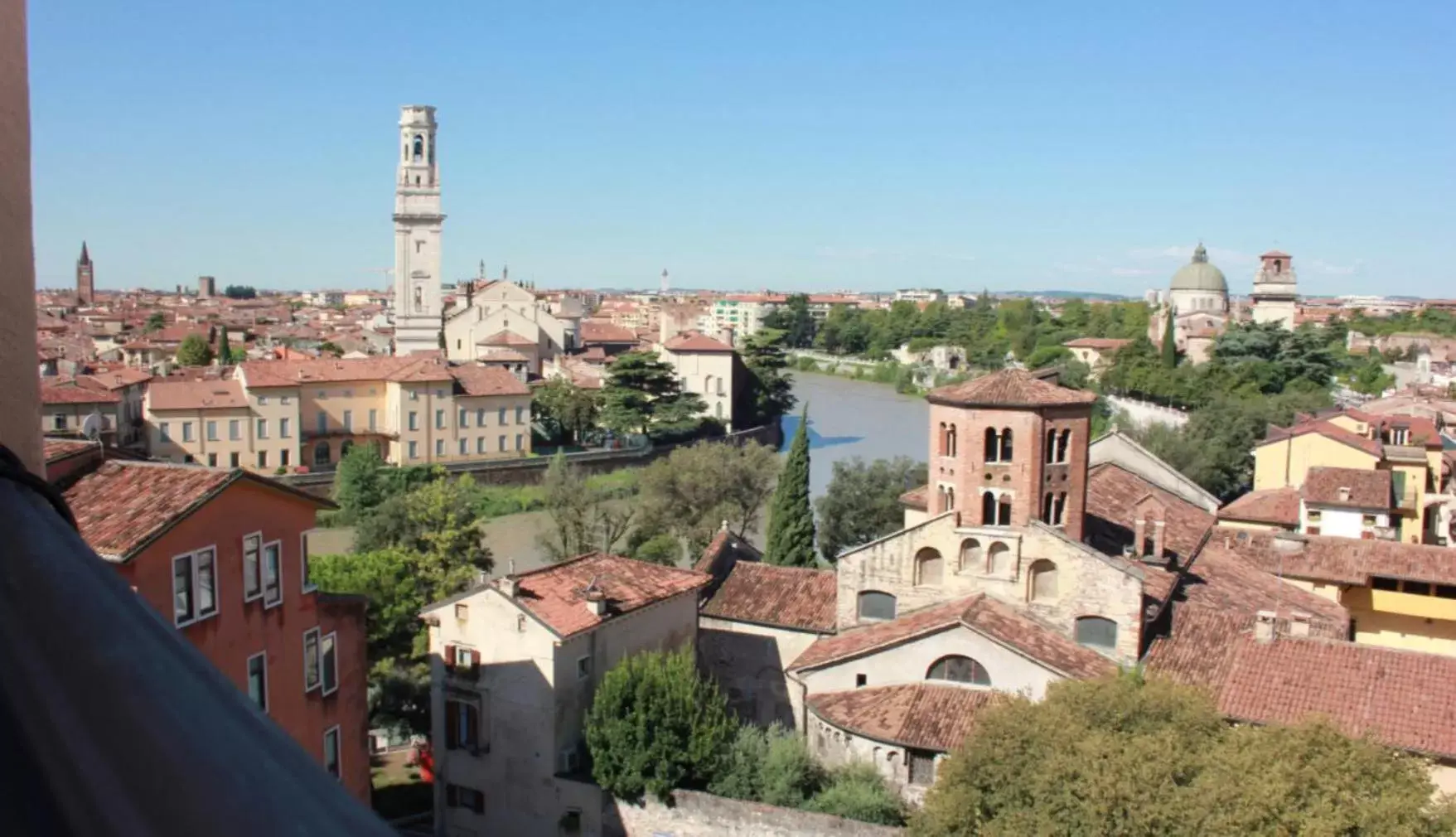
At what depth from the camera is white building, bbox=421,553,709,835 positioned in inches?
547

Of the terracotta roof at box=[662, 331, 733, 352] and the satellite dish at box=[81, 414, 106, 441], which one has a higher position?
the terracotta roof at box=[662, 331, 733, 352]

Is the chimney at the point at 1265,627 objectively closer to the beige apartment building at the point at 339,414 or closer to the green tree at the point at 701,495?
the green tree at the point at 701,495

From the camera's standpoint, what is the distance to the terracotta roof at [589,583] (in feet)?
46.6

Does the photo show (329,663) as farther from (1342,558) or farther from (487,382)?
(487,382)

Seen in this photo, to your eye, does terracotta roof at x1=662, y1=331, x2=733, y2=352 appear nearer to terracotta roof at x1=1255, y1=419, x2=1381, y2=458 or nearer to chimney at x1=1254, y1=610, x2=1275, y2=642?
terracotta roof at x1=1255, y1=419, x2=1381, y2=458

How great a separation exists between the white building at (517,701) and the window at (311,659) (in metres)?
3.79

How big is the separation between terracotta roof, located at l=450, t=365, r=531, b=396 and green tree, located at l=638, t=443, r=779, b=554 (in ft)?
33.7

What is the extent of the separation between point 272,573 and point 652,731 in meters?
5.30

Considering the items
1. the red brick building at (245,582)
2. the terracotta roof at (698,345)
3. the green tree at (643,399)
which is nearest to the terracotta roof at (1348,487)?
the red brick building at (245,582)

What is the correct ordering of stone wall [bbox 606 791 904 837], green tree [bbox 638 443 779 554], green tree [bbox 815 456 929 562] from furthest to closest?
green tree [bbox 638 443 779 554], green tree [bbox 815 456 929 562], stone wall [bbox 606 791 904 837]

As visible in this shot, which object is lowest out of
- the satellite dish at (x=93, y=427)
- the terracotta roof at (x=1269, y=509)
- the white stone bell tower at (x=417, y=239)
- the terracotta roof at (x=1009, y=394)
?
the terracotta roof at (x=1269, y=509)

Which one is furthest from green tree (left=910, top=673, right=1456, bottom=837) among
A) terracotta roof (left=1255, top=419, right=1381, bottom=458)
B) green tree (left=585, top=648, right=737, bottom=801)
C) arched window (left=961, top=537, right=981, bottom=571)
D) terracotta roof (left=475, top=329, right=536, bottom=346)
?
terracotta roof (left=475, top=329, right=536, bottom=346)

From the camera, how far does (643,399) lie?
40.5 m

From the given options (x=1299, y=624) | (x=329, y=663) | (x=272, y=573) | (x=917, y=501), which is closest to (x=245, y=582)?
(x=272, y=573)
